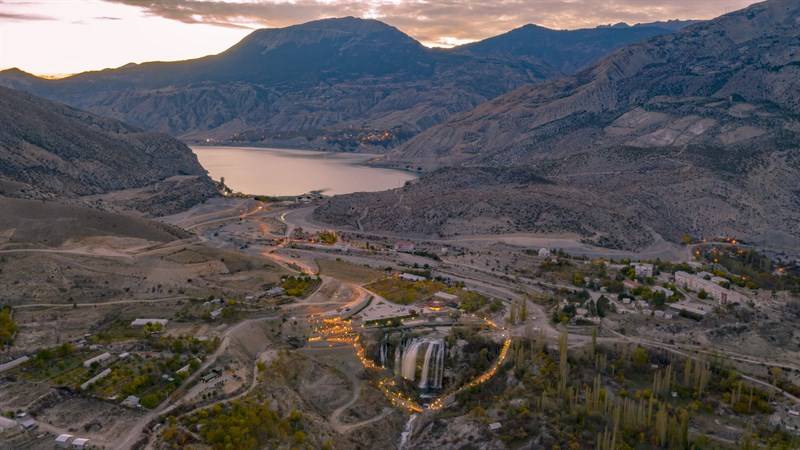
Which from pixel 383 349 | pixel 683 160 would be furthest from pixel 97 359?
pixel 683 160

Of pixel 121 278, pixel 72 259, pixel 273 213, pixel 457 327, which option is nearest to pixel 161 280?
pixel 121 278

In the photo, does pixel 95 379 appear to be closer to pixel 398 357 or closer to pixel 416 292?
pixel 398 357

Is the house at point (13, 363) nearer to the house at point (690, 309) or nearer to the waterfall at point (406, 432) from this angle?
the waterfall at point (406, 432)

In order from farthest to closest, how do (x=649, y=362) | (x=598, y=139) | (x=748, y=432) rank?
(x=598, y=139) < (x=649, y=362) < (x=748, y=432)

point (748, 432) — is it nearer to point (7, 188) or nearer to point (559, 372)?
point (559, 372)

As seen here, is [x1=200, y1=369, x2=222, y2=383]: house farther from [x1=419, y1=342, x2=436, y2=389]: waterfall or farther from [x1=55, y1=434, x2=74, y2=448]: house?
[x1=419, y1=342, x2=436, y2=389]: waterfall

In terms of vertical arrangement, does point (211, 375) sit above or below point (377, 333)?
above

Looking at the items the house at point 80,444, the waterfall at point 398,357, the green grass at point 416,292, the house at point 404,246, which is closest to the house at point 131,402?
the house at point 80,444
